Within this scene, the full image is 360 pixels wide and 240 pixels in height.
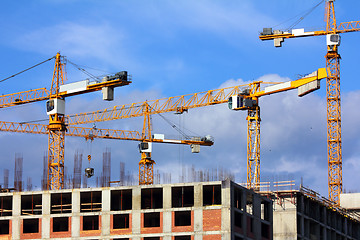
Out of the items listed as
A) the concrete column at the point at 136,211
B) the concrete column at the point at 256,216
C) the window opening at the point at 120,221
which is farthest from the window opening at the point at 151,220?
the concrete column at the point at 256,216

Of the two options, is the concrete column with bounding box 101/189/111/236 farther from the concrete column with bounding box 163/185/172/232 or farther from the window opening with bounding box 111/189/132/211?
the concrete column with bounding box 163/185/172/232

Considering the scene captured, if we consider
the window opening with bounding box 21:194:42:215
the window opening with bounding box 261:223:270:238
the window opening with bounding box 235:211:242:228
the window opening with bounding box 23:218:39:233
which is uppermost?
the window opening with bounding box 21:194:42:215

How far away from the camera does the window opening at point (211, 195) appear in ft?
378

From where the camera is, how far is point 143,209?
117 meters

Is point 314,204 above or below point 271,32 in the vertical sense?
A: below

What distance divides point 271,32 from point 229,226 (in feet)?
270

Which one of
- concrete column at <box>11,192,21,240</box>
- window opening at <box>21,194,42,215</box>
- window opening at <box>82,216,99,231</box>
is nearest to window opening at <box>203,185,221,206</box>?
window opening at <box>82,216,99,231</box>

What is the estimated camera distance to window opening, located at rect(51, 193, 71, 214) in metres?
120

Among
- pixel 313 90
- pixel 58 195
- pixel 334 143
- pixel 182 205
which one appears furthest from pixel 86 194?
pixel 334 143

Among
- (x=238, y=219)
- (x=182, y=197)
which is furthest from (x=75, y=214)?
(x=238, y=219)

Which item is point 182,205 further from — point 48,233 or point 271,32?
point 271,32

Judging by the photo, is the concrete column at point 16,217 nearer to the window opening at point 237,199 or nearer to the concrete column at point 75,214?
the concrete column at point 75,214

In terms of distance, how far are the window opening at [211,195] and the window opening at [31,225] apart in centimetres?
2104

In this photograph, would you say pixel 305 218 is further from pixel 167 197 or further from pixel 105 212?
pixel 105 212
